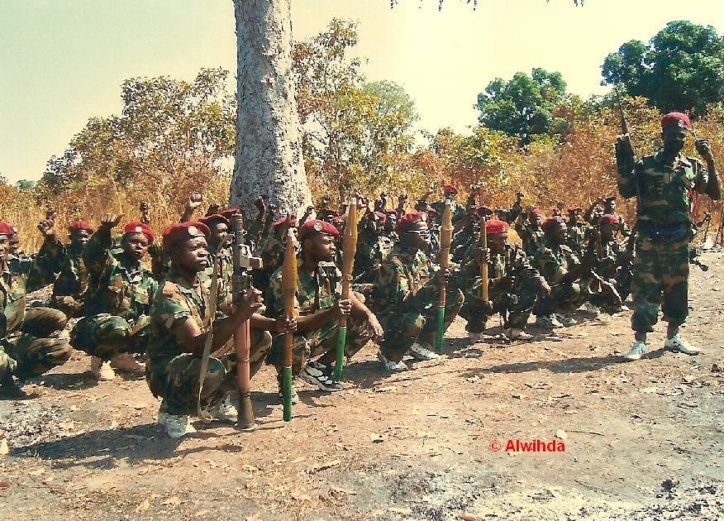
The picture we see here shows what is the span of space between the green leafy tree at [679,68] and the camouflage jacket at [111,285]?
2564 centimetres

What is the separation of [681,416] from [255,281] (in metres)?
4.17

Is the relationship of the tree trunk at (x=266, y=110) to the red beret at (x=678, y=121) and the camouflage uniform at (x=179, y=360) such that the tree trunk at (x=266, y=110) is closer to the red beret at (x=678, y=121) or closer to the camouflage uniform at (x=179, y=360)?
the camouflage uniform at (x=179, y=360)

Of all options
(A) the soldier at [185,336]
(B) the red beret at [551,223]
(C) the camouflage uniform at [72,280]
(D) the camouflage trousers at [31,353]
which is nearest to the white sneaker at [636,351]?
(B) the red beret at [551,223]

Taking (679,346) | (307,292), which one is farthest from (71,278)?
(679,346)

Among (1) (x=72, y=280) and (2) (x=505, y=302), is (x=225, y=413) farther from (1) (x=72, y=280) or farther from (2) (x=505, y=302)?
(2) (x=505, y=302)

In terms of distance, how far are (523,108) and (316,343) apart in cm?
3145

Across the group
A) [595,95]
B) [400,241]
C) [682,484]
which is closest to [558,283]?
[400,241]

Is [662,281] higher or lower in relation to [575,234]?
lower

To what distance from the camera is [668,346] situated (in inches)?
281

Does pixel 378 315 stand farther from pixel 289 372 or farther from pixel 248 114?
pixel 248 114

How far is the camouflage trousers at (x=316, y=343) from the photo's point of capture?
5.87 metres

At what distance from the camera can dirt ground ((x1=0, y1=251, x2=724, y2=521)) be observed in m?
3.96

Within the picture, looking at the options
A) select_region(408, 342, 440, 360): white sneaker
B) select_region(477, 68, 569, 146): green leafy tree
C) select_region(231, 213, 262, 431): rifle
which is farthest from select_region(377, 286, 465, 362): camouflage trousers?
select_region(477, 68, 569, 146): green leafy tree

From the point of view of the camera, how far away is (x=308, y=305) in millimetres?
6043
